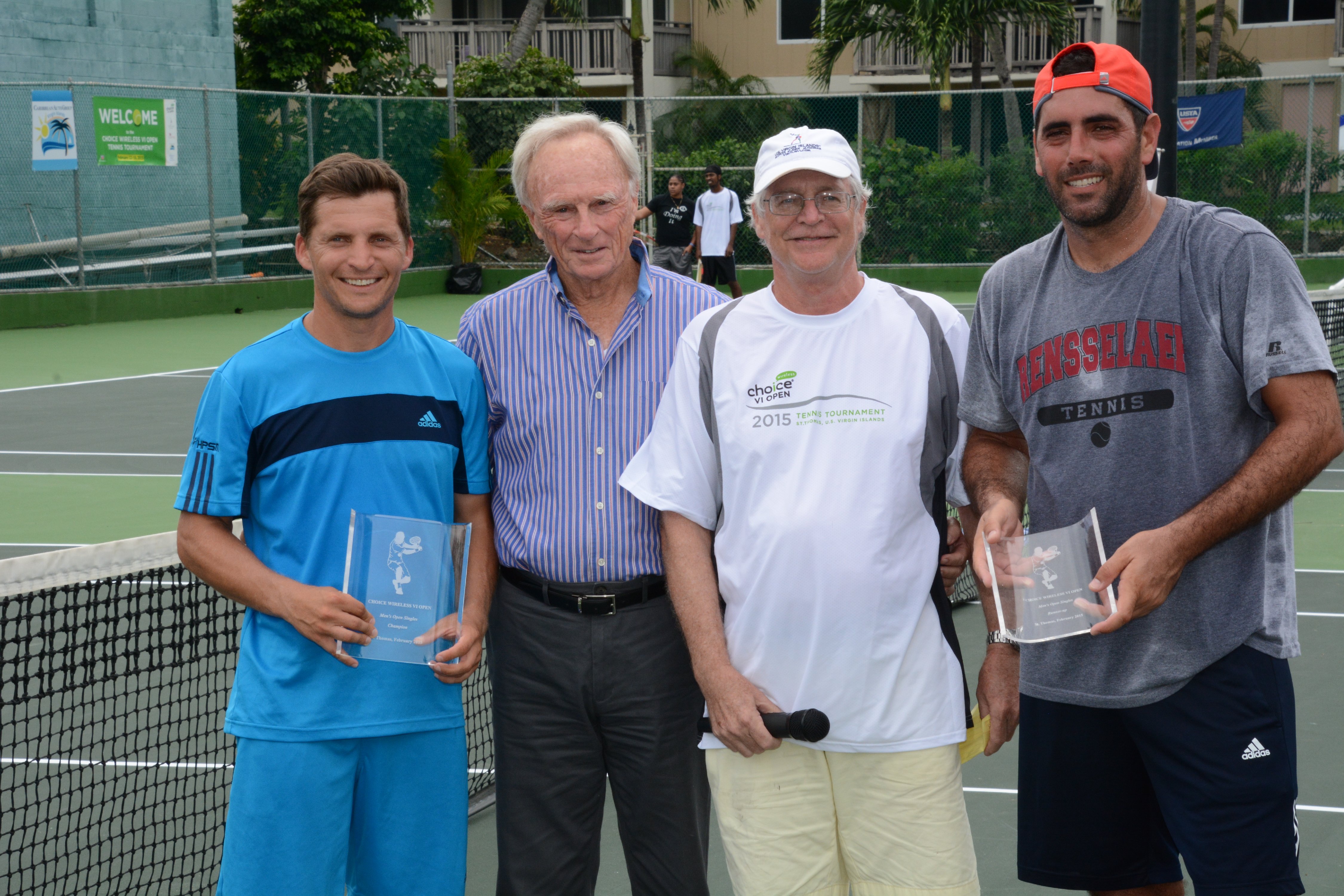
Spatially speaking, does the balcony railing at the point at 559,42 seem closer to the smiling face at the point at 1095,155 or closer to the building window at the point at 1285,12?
the building window at the point at 1285,12

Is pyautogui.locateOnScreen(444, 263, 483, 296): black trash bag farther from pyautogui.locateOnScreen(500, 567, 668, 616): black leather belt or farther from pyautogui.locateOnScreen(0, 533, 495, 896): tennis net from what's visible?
pyautogui.locateOnScreen(500, 567, 668, 616): black leather belt

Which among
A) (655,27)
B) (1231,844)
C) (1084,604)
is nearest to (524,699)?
(1084,604)

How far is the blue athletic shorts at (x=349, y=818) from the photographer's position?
2682 mm

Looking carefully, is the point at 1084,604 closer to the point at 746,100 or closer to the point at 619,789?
the point at 619,789

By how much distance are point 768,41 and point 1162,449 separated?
30509 millimetres

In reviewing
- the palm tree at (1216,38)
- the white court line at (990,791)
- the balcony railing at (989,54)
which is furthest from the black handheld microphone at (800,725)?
the balcony railing at (989,54)

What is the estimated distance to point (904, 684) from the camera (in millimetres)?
2668

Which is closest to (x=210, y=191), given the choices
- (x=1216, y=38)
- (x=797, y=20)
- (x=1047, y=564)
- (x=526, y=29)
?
(x=526, y=29)

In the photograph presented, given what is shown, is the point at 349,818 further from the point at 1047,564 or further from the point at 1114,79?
the point at 1114,79

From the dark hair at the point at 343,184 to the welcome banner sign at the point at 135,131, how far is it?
56.3 ft

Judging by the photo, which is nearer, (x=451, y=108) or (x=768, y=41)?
(x=451, y=108)

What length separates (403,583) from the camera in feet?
8.97

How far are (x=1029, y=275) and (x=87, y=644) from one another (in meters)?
2.87

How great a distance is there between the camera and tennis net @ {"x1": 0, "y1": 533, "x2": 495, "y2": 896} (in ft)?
12.0
